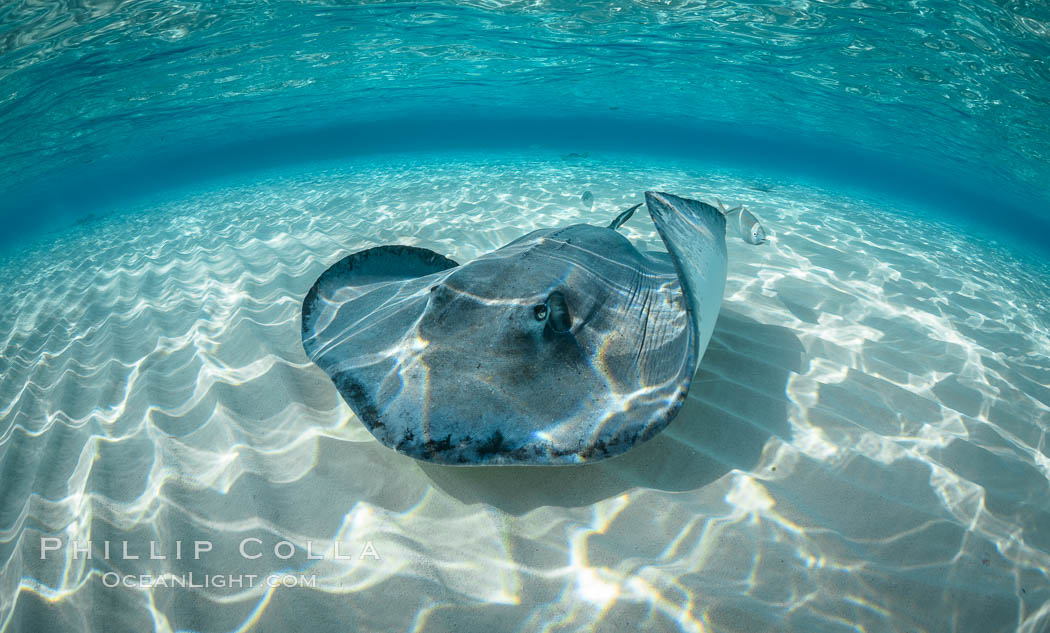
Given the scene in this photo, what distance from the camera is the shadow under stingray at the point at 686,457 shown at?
2.21 m

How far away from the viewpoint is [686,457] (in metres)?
2.44

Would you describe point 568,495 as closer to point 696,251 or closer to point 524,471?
point 524,471

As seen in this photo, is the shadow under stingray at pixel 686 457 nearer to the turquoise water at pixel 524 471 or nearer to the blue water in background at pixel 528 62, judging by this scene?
the turquoise water at pixel 524 471

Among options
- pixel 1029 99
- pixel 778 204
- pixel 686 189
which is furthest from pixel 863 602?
pixel 1029 99

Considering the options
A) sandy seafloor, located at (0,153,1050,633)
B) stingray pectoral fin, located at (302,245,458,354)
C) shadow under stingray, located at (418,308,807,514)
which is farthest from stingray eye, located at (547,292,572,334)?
stingray pectoral fin, located at (302,245,458,354)

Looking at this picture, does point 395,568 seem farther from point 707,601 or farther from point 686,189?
point 686,189

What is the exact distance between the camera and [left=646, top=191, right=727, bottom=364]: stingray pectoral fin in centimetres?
189

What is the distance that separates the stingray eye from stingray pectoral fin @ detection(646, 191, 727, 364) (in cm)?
61

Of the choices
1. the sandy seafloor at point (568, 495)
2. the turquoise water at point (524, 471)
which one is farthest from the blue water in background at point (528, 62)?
the sandy seafloor at point (568, 495)

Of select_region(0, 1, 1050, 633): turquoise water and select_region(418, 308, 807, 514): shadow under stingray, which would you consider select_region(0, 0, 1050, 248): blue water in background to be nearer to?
select_region(0, 1, 1050, 633): turquoise water

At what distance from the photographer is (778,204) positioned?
40.5ft

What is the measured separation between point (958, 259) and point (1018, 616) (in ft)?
35.5

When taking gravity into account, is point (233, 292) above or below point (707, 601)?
below

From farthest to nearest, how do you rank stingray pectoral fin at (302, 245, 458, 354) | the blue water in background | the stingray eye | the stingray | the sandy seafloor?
1. the blue water in background
2. stingray pectoral fin at (302, 245, 458, 354)
3. the stingray eye
4. the sandy seafloor
5. the stingray
